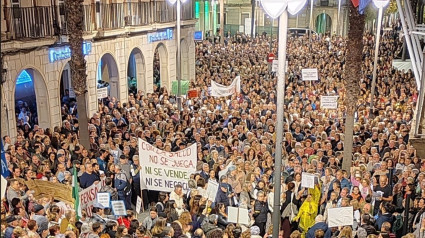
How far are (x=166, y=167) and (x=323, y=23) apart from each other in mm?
63498

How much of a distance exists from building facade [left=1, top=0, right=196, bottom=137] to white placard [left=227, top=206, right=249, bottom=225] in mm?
9066

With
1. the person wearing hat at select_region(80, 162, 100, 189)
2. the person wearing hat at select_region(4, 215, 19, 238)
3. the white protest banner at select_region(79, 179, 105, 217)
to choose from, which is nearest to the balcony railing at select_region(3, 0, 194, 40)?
the person wearing hat at select_region(80, 162, 100, 189)

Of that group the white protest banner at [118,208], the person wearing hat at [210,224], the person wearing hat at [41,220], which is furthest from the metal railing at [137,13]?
the person wearing hat at [210,224]

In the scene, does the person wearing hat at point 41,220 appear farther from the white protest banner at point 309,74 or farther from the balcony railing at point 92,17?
the white protest banner at point 309,74

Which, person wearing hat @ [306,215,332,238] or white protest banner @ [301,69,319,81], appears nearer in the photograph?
person wearing hat @ [306,215,332,238]

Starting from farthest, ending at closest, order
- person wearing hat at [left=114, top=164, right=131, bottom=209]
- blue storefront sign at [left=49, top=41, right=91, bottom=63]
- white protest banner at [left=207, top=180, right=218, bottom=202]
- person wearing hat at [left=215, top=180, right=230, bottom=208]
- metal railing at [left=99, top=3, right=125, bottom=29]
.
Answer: metal railing at [left=99, top=3, right=125, bottom=29] < blue storefront sign at [left=49, top=41, right=91, bottom=63] < person wearing hat at [left=114, top=164, right=131, bottom=209] < white protest banner at [left=207, top=180, right=218, bottom=202] < person wearing hat at [left=215, top=180, right=230, bottom=208]

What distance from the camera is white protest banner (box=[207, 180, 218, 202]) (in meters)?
9.98

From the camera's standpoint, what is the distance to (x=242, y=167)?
10.9 meters

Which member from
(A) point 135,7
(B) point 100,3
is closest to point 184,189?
(B) point 100,3

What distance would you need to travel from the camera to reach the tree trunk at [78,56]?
13984 mm

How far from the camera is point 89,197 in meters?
9.77

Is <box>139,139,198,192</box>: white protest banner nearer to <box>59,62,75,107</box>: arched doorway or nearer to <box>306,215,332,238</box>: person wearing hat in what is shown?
<box>306,215,332,238</box>: person wearing hat

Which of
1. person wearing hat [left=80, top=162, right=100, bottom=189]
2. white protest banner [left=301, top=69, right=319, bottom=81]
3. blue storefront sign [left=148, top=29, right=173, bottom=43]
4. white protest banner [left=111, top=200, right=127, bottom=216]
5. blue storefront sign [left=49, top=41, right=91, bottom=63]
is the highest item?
blue storefront sign [left=148, top=29, right=173, bottom=43]

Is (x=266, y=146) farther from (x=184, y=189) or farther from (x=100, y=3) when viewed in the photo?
(x=100, y=3)
